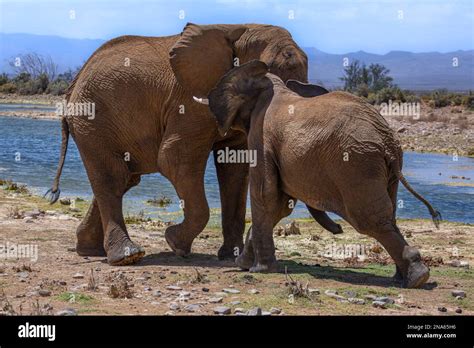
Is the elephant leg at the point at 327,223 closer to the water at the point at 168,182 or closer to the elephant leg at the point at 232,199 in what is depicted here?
the elephant leg at the point at 232,199

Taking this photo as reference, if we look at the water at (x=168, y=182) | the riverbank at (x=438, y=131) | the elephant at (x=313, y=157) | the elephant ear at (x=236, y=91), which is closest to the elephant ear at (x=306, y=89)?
the elephant at (x=313, y=157)

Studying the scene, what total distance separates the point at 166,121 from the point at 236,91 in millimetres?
1345

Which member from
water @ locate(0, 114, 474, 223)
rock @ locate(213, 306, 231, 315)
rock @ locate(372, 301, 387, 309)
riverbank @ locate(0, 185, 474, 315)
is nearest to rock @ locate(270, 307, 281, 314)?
riverbank @ locate(0, 185, 474, 315)

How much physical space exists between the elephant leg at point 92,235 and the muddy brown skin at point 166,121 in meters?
0.01

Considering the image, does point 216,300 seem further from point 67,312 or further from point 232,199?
point 232,199

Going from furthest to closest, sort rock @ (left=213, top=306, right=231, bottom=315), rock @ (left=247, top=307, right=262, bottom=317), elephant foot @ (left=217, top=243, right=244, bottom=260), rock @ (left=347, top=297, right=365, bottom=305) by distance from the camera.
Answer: elephant foot @ (left=217, top=243, right=244, bottom=260), rock @ (left=347, top=297, right=365, bottom=305), rock @ (left=213, top=306, right=231, bottom=315), rock @ (left=247, top=307, right=262, bottom=317)

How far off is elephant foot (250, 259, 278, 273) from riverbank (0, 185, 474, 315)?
0.47 feet

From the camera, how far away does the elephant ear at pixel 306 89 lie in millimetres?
10423

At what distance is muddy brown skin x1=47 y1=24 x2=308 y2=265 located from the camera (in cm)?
1136

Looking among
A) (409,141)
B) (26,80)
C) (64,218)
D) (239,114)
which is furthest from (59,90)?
(239,114)

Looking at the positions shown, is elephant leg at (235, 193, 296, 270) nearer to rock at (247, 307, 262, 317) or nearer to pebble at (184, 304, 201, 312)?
pebble at (184, 304, 201, 312)

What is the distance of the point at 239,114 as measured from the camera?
10.9 metres

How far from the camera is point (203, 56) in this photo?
11.5 metres
